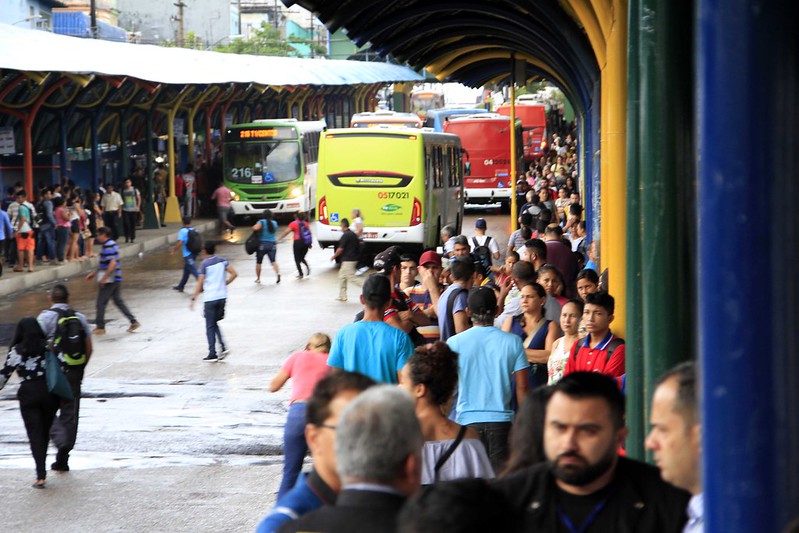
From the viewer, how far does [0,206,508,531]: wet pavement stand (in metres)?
9.54

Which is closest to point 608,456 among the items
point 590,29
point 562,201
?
point 590,29

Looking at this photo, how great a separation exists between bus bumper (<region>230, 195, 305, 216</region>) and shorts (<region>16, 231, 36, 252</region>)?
41.7 feet

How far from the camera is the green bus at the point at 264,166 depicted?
36.9 meters

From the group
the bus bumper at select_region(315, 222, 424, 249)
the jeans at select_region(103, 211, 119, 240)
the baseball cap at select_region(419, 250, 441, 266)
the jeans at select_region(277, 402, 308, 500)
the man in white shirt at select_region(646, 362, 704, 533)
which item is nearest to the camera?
the man in white shirt at select_region(646, 362, 704, 533)

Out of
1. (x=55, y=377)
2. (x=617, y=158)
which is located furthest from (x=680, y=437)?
(x=55, y=377)

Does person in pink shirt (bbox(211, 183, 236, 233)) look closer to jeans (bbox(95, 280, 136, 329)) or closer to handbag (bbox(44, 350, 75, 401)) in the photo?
jeans (bbox(95, 280, 136, 329))

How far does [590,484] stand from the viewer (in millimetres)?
3707

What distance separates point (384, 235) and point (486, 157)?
14.7m

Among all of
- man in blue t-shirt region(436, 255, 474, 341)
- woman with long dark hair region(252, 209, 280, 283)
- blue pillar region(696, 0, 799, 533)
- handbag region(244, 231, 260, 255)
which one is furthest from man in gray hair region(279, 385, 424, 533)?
woman with long dark hair region(252, 209, 280, 283)

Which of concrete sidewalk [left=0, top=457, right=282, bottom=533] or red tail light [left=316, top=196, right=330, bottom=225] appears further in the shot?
red tail light [left=316, top=196, right=330, bottom=225]

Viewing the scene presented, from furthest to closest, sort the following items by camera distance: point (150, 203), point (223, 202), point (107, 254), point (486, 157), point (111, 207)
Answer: point (486, 157), point (223, 202), point (150, 203), point (111, 207), point (107, 254)

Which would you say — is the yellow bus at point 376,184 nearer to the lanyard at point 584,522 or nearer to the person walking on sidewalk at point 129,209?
the person walking on sidewalk at point 129,209

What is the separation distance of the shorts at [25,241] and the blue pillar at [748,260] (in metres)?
22.7

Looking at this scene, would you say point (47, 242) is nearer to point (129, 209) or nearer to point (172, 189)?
point (129, 209)
